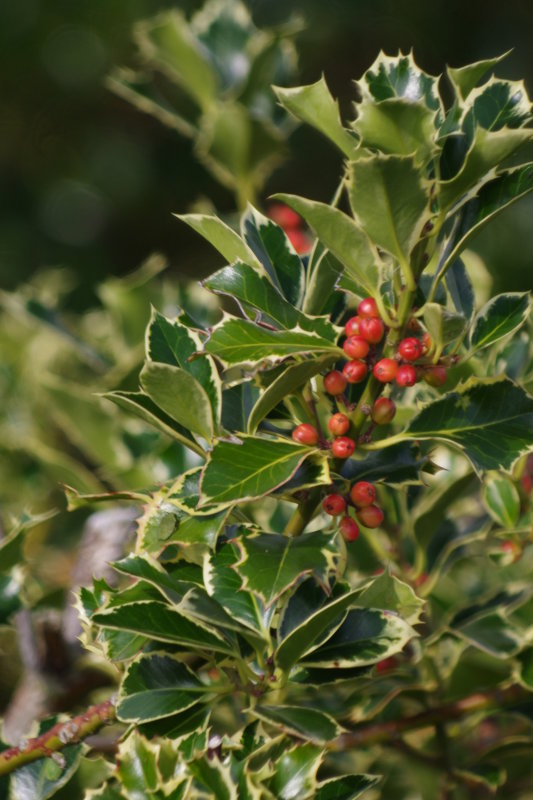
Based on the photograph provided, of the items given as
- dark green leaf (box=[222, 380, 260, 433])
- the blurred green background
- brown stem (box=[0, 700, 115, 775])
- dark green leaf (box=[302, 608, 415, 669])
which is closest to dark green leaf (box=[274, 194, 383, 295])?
dark green leaf (box=[222, 380, 260, 433])

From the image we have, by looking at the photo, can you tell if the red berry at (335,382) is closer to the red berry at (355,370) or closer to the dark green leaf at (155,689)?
the red berry at (355,370)

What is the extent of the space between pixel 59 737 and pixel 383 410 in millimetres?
296

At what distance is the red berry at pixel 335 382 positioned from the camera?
617mm

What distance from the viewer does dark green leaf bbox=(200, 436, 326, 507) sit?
1.87ft

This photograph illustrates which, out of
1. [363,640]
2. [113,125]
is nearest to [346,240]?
[363,640]

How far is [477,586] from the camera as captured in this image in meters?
1.08

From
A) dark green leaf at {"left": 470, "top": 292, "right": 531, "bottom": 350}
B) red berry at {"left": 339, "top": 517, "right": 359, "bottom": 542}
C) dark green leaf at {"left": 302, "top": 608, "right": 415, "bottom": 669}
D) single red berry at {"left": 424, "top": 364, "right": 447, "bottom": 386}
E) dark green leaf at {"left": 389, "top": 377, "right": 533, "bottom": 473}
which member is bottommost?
Result: dark green leaf at {"left": 302, "top": 608, "right": 415, "bottom": 669}

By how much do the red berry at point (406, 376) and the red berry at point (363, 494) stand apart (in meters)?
0.07

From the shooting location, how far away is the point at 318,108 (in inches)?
23.3

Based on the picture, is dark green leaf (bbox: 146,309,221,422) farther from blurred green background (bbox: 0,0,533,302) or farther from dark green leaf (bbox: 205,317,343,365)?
blurred green background (bbox: 0,0,533,302)

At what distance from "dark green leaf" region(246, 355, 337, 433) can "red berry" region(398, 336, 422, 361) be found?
40 millimetres

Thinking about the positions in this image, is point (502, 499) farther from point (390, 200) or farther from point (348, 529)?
point (390, 200)

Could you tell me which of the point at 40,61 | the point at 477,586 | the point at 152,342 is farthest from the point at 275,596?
the point at 40,61

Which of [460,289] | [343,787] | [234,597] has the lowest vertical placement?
[343,787]
